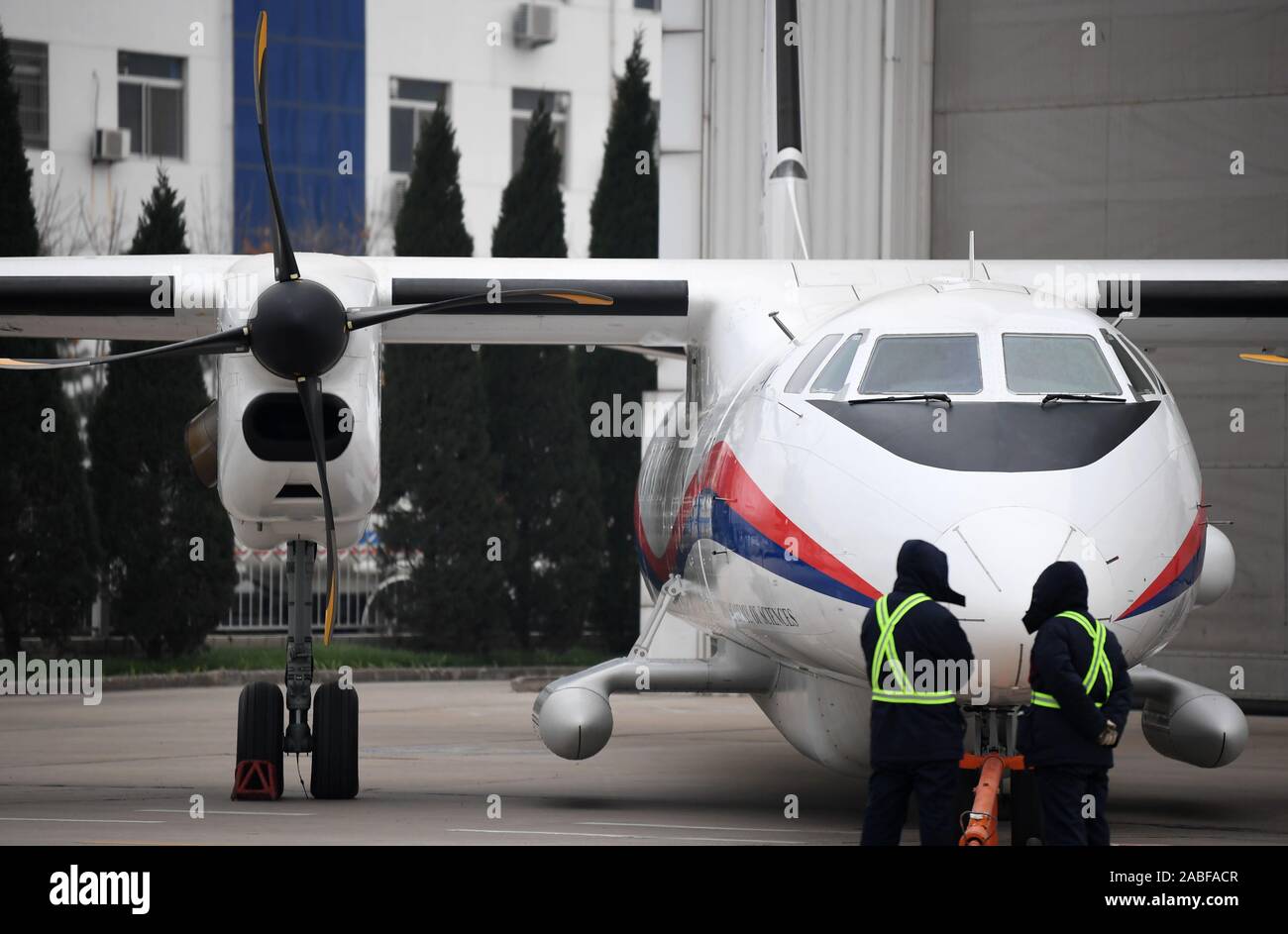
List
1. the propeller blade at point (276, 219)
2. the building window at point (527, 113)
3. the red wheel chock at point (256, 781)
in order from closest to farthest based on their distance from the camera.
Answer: the propeller blade at point (276, 219) → the red wheel chock at point (256, 781) → the building window at point (527, 113)

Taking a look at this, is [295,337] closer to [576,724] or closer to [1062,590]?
[576,724]

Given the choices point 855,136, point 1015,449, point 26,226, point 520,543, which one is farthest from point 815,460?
point 520,543

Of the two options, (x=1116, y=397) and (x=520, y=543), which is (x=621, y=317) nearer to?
(x=1116, y=397)

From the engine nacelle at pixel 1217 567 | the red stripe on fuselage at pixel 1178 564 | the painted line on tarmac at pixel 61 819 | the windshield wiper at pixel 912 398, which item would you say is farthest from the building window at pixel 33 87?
the red stripe on fuselage at pixel 1178 564

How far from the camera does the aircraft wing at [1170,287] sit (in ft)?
35.6

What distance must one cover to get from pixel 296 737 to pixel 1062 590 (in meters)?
5.26

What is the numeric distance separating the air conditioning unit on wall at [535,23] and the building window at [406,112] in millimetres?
1829

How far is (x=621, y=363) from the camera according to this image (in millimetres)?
23953

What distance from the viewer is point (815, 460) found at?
7.56 metres

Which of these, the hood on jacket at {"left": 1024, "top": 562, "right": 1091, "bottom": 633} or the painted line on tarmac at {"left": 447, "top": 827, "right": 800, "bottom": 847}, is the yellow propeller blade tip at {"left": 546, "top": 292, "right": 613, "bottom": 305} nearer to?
the painted line on tarmac at {"left": 447, "top": 827, "right": 800, "bottom": 847}

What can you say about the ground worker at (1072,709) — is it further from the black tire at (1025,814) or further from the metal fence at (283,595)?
the metal fence at (283,595)

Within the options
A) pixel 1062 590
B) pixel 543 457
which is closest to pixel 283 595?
pixel 543 457

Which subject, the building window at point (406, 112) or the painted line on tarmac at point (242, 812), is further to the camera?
the building window at point (406, 112)

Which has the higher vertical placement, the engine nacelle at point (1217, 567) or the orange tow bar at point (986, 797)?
the engine nacelle at point (1217, 567)
